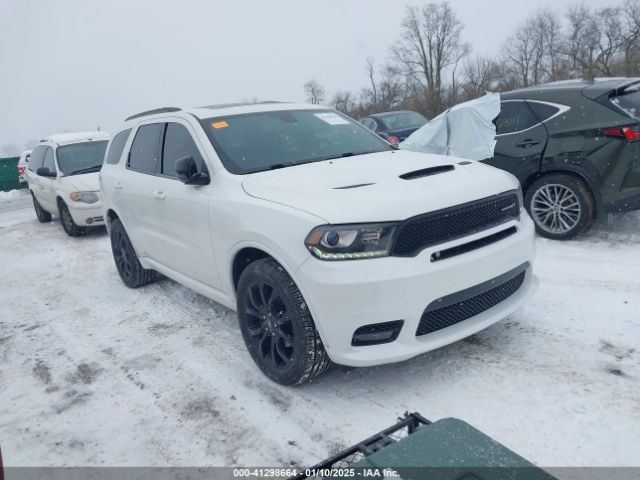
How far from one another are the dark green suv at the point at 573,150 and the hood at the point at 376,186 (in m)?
2.35

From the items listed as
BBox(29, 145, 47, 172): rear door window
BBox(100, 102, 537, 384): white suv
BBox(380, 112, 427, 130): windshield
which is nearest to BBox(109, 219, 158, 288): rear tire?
BBox(100, 102, 537, 384): white suv

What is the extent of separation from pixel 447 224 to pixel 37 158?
10.5 m

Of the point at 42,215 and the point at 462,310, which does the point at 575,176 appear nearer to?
the point at 462,310

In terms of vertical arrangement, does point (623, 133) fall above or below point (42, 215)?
above

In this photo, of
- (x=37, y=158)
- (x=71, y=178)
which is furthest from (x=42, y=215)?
(x=71, y=178)

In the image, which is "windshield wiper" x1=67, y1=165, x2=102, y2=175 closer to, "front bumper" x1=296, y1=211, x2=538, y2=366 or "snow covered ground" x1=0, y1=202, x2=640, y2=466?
"snow covered ground" x1=0, y1=202, x2=640, y2=466

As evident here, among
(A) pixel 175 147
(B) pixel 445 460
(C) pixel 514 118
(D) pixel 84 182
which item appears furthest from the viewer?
(D) pixel 84 182

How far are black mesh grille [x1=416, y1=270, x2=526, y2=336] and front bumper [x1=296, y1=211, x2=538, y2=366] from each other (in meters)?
0.04

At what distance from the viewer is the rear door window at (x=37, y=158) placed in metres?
10.6

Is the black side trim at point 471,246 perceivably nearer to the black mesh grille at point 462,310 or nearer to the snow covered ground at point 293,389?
the black mesh grille at point 462,310

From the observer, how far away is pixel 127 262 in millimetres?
5723

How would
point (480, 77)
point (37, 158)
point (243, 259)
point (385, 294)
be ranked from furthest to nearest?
point (480, 77)
point (37, 158)
point (243, 259)
point (385, 294)

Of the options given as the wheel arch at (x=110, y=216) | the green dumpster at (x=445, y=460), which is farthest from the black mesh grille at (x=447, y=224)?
the wheel arch at (x=110, y=216)

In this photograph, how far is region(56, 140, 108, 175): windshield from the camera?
31.6 feet
